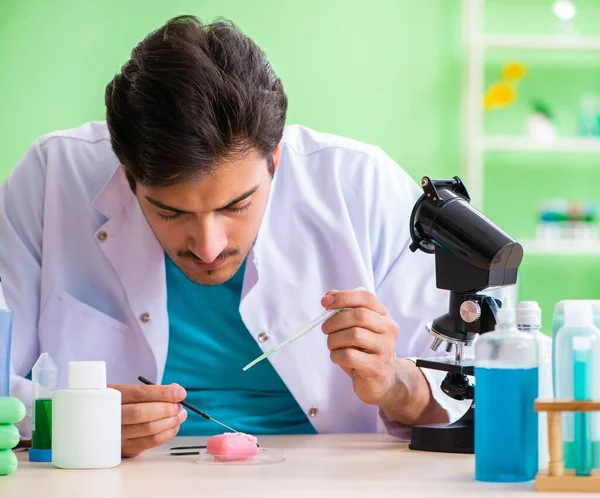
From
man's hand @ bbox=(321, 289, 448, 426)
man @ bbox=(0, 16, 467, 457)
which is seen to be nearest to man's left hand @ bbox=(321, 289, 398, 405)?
man's hand @ bbox=(321, 289, 448, 426)

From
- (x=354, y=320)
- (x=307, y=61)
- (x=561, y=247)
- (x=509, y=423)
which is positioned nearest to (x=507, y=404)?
(x=509, y=423)

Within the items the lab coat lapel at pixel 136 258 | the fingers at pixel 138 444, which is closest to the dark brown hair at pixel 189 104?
the lab coat lapel at pixel 136 258

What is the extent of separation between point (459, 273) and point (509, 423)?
31cm

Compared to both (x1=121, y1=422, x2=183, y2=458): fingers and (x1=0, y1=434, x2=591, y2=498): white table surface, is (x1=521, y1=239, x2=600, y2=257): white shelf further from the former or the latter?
(x1=121, y1=422, x2=183, y2=458): fingers

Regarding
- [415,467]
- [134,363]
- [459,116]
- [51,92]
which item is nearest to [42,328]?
[134,363]

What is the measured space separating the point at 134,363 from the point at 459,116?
9.13 feet

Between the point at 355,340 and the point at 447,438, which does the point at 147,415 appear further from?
the point at 447,438

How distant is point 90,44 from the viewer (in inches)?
162

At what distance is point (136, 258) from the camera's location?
1.87 m

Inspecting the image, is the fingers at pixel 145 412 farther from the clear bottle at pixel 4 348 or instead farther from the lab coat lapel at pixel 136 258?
the lab coat lapel at pixel 136 258

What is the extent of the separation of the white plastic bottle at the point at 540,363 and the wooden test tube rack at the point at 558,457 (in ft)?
0.06

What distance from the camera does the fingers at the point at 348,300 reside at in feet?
4.63

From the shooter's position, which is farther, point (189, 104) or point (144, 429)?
point (189, 104)

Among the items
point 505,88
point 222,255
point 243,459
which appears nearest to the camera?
point 243,459
